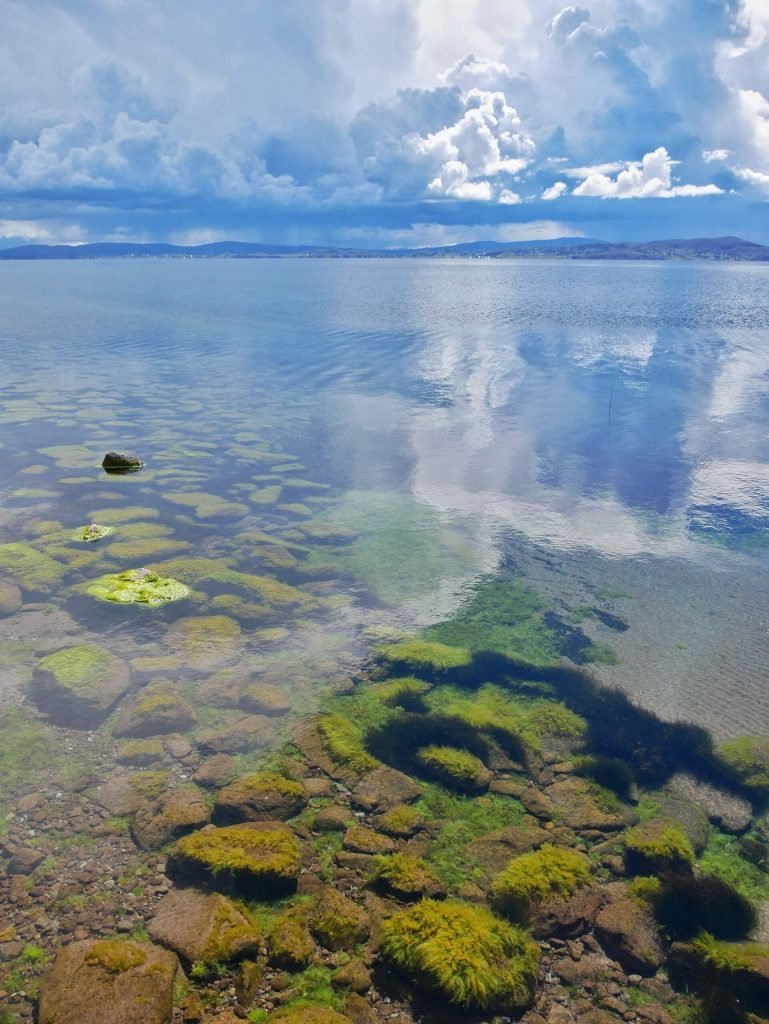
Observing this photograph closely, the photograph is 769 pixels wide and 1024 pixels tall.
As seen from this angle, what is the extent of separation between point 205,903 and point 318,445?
26116mm

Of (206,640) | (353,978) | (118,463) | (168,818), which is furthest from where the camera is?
(118,463)

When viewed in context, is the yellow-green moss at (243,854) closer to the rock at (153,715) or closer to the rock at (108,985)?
the rock at (108,985)

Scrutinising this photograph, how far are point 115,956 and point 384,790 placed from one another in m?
5.01

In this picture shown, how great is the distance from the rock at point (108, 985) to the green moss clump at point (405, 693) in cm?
700

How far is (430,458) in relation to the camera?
104 feet

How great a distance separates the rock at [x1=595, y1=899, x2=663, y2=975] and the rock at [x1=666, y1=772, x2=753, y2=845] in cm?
280

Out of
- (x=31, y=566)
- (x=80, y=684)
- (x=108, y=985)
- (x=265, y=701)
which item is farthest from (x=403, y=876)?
(x=31, y=566)

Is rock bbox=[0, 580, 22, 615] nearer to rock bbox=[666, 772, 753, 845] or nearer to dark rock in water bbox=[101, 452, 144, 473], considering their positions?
dark rock in water bbox=[101, 452, 144, 473]

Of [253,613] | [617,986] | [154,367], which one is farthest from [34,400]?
[617,986]

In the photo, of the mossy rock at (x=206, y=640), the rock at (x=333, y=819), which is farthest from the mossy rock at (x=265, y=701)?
the rock at (x=333, y=819)

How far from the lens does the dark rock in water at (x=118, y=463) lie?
95.5 feet

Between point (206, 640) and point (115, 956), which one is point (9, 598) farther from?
point (115, 956)

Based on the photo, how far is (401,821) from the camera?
36.8 feet

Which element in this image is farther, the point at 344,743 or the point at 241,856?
the point at 344,743
